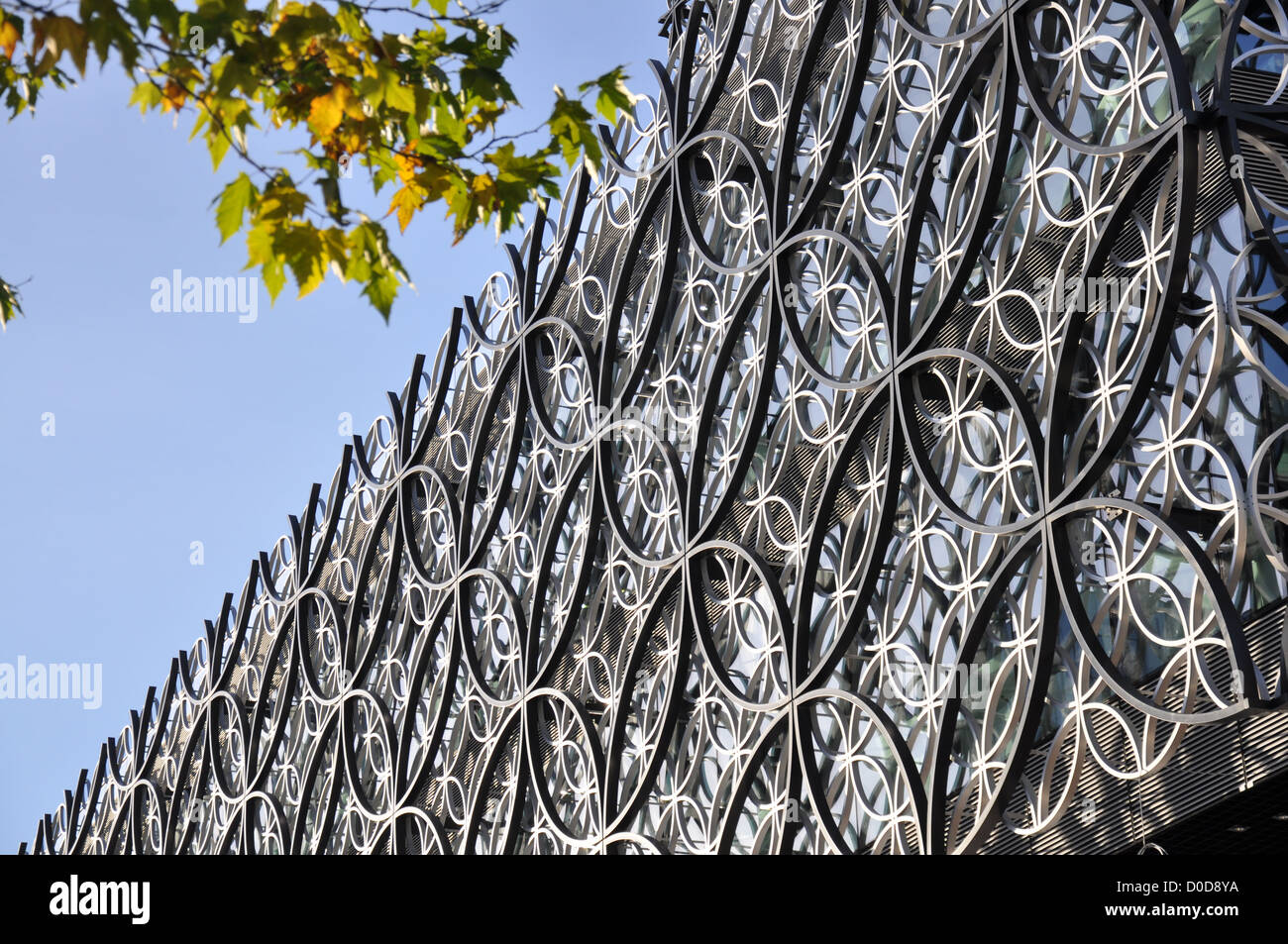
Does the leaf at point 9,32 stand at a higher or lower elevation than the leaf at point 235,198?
higher

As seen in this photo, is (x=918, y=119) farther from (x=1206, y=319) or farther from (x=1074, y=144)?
(x=1206, y=319)

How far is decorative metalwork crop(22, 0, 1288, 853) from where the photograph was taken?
720 cm

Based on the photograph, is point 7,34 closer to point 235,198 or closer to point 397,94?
point 235,198

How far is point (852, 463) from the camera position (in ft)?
33.0

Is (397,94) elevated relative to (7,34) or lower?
lower

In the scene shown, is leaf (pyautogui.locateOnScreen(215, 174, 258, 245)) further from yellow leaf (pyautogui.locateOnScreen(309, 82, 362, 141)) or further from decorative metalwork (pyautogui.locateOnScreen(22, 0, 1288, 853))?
decorative metalwork (pyautogui.locateOnScreen(22, 0, 1288, 853))

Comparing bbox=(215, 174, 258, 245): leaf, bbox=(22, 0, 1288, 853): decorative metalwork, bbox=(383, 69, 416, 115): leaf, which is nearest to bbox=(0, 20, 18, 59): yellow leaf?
bbox=(215, 174, 258, 245): leaf

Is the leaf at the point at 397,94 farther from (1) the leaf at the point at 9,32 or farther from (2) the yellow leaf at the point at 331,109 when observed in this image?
(1) the leaf at the point at 9,32

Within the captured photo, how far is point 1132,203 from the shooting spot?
750 centimetres

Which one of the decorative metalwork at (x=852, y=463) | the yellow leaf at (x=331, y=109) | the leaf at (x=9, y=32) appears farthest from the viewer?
the decorative metalwork at (x=852, y=463)

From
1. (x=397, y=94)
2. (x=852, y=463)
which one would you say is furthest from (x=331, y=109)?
(x=852, y=463)

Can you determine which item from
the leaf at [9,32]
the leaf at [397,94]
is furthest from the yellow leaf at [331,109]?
the leaf at [9,32]

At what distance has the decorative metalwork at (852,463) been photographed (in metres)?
7.20
